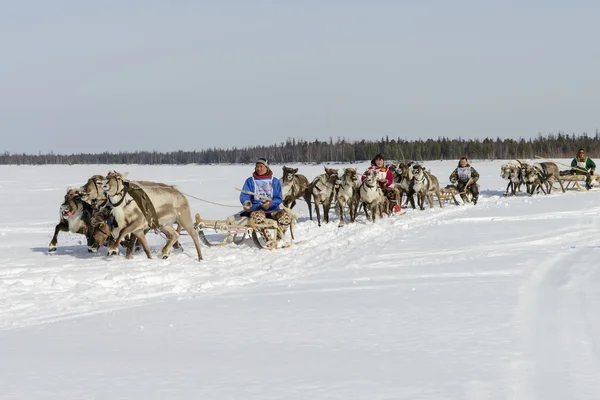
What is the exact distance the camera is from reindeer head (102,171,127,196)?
955cm

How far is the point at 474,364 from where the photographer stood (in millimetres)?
4180

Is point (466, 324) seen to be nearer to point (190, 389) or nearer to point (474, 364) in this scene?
point (474, 364)

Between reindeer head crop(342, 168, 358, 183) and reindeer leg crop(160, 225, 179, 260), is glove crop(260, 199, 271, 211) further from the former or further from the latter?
reindeer head crop(342, 168, 358, 183)

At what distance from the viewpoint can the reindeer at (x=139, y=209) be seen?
9609mm

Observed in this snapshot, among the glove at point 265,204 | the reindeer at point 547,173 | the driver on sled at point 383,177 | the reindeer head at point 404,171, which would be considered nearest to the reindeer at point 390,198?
the driver on sled at point 383,177

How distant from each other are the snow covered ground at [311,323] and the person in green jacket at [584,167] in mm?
13399

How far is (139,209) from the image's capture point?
9.71 m

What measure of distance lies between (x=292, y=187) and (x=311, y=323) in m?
9.56

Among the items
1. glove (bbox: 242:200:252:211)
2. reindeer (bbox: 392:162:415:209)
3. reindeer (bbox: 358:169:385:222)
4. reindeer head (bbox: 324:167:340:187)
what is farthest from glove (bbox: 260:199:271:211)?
reindeer (bbox: 392:162:415:209)

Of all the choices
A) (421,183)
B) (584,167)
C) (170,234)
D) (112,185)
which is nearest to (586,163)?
(584,167)

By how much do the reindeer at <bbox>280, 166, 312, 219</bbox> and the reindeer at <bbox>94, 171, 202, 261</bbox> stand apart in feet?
13.7

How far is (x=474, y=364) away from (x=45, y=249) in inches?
363

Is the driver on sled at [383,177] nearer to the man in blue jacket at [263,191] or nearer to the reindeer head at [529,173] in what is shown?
the man in blue jacket at [263,191]

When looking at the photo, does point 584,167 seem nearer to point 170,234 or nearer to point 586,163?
point 586,163
